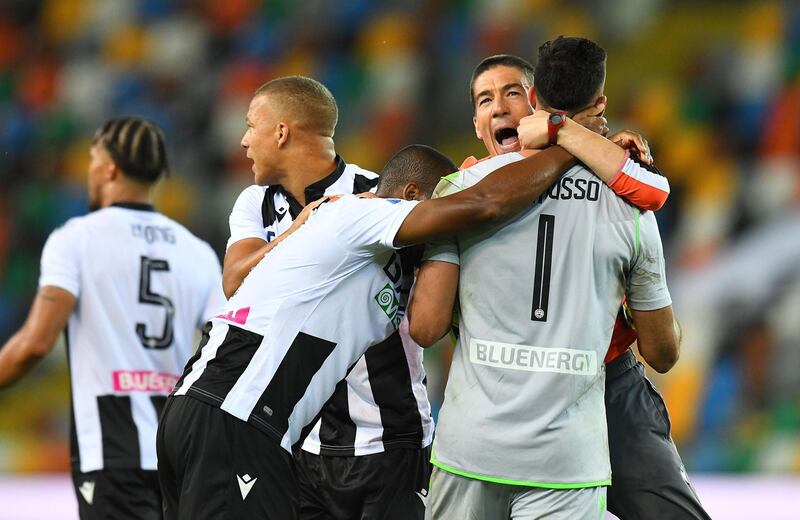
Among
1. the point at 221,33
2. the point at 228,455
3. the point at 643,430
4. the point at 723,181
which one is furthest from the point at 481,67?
the point at 221,33

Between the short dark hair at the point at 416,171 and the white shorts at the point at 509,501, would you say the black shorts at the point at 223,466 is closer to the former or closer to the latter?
the white shorts at the point at 509,501

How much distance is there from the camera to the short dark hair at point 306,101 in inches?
127

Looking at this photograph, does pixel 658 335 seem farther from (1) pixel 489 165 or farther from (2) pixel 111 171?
(2) pixel 111 171

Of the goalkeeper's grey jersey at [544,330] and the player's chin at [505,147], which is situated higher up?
the player's chin at [505,147]

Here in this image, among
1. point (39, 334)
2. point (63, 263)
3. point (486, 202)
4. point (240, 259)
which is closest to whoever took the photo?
point (486, 202)

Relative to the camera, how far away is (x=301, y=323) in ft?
8.98

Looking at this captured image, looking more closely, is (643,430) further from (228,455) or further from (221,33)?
(221,33)

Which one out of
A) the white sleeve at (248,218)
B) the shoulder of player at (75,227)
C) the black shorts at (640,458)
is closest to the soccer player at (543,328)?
the black shorts at (640,458)

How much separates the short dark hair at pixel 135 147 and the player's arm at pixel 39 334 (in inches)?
23.7

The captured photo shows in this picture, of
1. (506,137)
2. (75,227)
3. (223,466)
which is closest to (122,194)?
(75,227)

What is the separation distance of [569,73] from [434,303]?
689 millimetres

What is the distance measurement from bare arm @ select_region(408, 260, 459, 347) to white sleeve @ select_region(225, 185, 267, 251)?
794mm

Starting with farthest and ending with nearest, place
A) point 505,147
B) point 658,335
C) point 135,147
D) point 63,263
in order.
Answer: point 135,147 → point 63,263 → point 505,147 → point 658,335

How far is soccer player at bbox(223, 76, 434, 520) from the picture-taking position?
3.23 m
